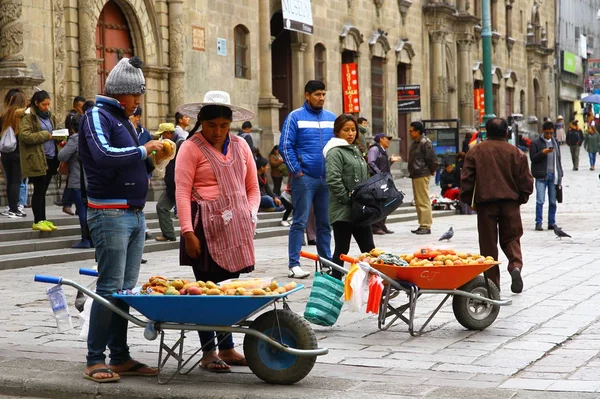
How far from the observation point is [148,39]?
23.6 metres

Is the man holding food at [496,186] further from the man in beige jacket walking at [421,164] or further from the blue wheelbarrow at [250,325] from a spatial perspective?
the man in beige jacket walking at [421,164]

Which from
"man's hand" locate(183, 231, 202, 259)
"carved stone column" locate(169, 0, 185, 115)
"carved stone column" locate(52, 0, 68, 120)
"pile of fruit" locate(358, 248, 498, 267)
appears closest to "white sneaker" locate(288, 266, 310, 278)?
"pile of fruit" locate(358, 248, 498, 267)

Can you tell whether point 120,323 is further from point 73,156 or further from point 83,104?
point 83,104

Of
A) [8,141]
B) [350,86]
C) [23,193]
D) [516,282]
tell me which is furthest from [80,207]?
[350,86]

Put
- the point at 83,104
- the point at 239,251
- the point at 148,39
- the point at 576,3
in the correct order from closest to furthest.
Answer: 1. the point at 239,251
2. the point at 83,104
3. the point at 148,39
4. the point at 576,3

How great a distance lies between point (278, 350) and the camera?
22.1 ft

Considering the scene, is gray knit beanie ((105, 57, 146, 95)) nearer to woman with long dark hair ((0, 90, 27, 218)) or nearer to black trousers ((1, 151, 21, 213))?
woman with long dark hair ((0, 90, 27, 218))

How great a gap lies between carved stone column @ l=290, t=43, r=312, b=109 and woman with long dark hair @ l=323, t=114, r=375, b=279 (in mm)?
20184

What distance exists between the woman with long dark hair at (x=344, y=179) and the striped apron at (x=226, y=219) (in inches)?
111

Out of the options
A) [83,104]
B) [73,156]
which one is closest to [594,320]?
[73,156]

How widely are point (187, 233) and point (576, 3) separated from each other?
219ft

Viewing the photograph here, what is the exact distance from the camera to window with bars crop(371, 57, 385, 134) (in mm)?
35938

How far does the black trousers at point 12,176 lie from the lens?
15461 mm

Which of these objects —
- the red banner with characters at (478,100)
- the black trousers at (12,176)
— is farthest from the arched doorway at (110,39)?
the red banner with characters at (478,100)
